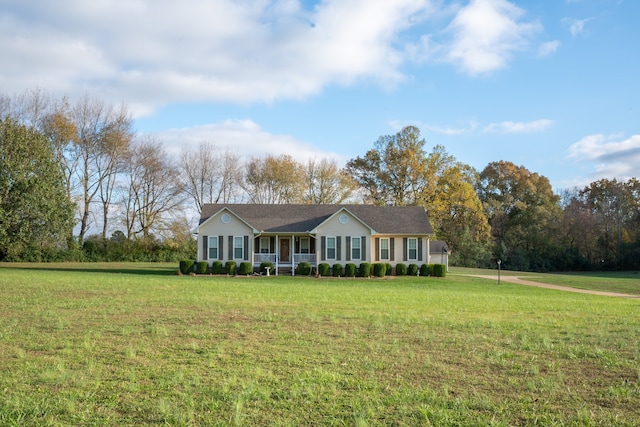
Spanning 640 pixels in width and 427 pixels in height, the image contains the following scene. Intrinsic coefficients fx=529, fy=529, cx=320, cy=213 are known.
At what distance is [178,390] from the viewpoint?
6.11 metres

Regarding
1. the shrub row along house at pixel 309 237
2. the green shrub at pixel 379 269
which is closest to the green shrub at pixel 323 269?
the shrub row along house at pixel 309 237

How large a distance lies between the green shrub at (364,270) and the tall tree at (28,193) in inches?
853

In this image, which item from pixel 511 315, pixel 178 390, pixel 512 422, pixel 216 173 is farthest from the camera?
pixel 216 173

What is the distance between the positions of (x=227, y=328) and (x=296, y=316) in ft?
7.39

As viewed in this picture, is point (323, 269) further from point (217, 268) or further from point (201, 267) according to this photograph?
point (201, 267)

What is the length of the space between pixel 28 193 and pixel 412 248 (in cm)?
2633

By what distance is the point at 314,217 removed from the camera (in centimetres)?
3772

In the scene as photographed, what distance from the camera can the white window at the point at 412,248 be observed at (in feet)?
119

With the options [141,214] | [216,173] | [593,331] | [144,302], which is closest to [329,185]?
[216,173]

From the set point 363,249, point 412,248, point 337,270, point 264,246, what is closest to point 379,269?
point 363,249

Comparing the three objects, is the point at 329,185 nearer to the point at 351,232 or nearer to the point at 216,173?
the point at 216,173

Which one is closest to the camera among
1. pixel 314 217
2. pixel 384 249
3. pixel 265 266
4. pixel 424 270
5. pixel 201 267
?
pixel 201 267

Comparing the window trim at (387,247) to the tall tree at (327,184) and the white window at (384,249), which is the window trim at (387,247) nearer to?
the white window at (384,249)

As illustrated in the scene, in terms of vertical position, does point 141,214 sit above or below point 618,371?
above
